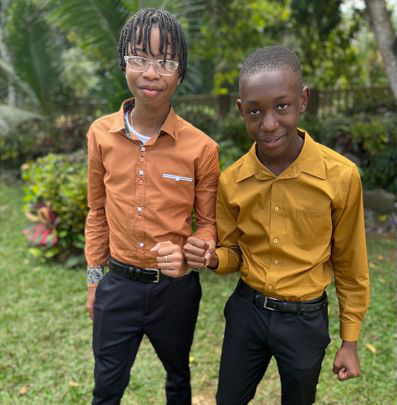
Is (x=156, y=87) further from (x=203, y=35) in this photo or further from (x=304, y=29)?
(x=304, y=29)

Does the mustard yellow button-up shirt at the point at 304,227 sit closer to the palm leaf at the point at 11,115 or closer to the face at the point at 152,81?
the face at the point at 152,81

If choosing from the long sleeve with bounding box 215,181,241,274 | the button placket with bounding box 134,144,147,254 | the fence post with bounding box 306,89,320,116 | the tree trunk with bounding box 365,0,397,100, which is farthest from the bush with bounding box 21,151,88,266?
the fence post with bounding box 306,89,320,116

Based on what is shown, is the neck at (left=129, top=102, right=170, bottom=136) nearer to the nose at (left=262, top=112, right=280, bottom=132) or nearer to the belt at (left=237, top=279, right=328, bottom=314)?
the nose at (left=262, top=112, right=280, bottom=132)

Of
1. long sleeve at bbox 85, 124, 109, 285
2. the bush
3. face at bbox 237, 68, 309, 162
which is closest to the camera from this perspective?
face at bbox 237, 68, 309, 162

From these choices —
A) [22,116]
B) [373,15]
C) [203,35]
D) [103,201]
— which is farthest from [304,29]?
[103,201]

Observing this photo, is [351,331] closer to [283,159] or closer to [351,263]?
[351,263]

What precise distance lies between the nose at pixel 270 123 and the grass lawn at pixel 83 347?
1.87 m

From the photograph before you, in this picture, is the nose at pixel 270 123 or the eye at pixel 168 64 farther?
the eye at pixel 168 64

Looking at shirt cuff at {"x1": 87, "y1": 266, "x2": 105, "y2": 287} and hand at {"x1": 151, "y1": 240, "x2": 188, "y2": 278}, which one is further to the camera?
shirt cuff at {"x1": 87, "y1": 266, "x2": 105, "y2": 287}

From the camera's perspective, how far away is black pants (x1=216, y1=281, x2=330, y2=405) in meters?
1.68

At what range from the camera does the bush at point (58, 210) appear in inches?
178

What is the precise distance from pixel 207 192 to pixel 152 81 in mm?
496

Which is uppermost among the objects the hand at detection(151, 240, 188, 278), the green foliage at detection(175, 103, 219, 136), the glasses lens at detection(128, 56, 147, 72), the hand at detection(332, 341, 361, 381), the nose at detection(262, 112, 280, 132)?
the glasses lens at detection(128, 56, 147, 72)

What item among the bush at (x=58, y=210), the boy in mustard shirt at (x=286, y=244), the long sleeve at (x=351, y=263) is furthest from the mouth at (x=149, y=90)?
the bush at (x=58, y=210)
